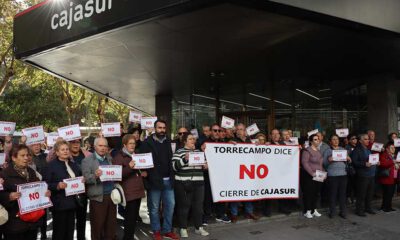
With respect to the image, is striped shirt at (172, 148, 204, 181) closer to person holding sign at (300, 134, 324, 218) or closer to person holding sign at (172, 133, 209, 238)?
person holding sign at (172, 133, 209, 238)

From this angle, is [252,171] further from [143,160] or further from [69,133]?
[69,133]

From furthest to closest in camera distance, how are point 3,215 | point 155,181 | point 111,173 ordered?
point 155,181 < point 111,173 < point 3,215

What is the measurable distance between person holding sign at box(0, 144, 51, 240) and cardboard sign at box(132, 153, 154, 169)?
1.46 meters

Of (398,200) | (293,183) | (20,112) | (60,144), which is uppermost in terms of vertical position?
(20,112)

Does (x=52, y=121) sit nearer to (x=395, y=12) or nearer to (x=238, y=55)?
(x=238, y=55)

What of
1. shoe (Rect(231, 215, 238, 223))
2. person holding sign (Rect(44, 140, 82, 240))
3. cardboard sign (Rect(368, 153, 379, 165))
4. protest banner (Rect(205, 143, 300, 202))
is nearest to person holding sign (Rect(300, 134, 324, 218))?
protest banner (Rect(205, 143, 300, 202))

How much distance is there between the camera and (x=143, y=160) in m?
5.89

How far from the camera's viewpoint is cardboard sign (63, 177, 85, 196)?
16.6 ft

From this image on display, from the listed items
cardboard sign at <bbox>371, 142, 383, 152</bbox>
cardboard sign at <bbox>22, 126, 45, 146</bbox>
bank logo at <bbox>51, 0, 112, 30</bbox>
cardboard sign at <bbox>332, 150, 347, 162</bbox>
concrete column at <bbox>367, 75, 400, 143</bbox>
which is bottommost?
cardboard sign at <bbox>332, 150, 347, 162</bbox>

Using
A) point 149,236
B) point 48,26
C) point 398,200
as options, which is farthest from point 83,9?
point 398,200

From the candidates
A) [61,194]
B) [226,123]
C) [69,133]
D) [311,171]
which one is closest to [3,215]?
[61,194]

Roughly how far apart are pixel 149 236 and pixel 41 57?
5.54 metres

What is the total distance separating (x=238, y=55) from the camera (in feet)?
29.4

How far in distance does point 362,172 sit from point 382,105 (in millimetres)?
4164
